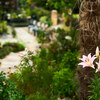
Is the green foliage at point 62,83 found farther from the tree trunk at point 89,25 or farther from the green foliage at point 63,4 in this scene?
the green foliage at point 63,4

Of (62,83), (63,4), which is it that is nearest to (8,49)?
(63,4)

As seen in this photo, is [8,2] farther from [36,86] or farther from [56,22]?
[36,86]

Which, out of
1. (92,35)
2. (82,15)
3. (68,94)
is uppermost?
(82,15)

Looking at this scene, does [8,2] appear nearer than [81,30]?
No

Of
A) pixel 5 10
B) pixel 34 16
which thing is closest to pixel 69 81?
pixel 34 16

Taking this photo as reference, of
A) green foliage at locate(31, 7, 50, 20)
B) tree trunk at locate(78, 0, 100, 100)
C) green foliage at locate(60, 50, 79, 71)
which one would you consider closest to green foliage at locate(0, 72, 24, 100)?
tree trunk at locate(78, 0, 100, 100)

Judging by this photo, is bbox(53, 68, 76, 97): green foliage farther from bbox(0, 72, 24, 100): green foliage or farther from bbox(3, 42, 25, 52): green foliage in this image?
bbox(3, 42, 25, 52): green foliage

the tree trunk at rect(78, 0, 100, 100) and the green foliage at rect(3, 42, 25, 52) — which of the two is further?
→ the green foliage at rect(3, 42, 25, 52)

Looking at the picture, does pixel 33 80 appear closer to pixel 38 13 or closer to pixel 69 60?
pixel 69 60

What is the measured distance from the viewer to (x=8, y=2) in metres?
24.7

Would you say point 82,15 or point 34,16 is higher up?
point 82,15

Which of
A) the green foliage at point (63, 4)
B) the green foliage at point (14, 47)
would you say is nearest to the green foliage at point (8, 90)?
the green foliage at point (63, 4)

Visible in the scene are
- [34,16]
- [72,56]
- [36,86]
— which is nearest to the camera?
Result: [36,86]

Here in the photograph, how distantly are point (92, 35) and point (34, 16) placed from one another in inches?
771
